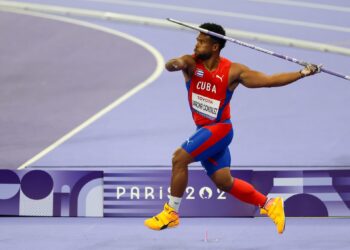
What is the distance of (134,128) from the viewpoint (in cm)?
1369

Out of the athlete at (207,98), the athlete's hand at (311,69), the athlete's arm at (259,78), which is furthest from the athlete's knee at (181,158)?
the athlete's hand at (311,69)

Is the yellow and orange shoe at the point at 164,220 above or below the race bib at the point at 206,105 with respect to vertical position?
below

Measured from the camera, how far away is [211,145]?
8.35m

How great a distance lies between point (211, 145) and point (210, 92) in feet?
1.68

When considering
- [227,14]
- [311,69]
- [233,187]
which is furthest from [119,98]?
[311,69]

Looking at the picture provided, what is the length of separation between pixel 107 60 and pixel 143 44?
1038mm

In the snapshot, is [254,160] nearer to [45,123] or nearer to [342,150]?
[342,150]

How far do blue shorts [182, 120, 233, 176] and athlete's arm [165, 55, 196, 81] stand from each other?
0.57 metres

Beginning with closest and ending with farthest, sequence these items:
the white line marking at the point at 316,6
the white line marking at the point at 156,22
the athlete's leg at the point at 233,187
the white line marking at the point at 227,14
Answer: the athlete's leg at the point at 233,187, the white line marking at the point at 156,22, the white line marking at the point at 227,14, the white line marking at the point at 316,6

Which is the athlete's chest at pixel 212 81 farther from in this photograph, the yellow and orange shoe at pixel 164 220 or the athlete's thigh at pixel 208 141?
the yellow and orange shoe at pixel 164 220

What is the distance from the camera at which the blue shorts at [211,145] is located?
8.28m

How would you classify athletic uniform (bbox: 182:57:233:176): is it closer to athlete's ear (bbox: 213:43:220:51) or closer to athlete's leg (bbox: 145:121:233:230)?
athlete's leg (bbox: 145:121:233:230)

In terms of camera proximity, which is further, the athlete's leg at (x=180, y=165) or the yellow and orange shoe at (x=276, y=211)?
the yellow and orange shoe at (x=276, y=211)

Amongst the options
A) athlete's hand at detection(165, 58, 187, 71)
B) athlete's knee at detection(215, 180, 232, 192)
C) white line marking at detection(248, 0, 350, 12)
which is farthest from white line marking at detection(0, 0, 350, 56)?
athlete's hand at detection(165, 58, 187, 71)
